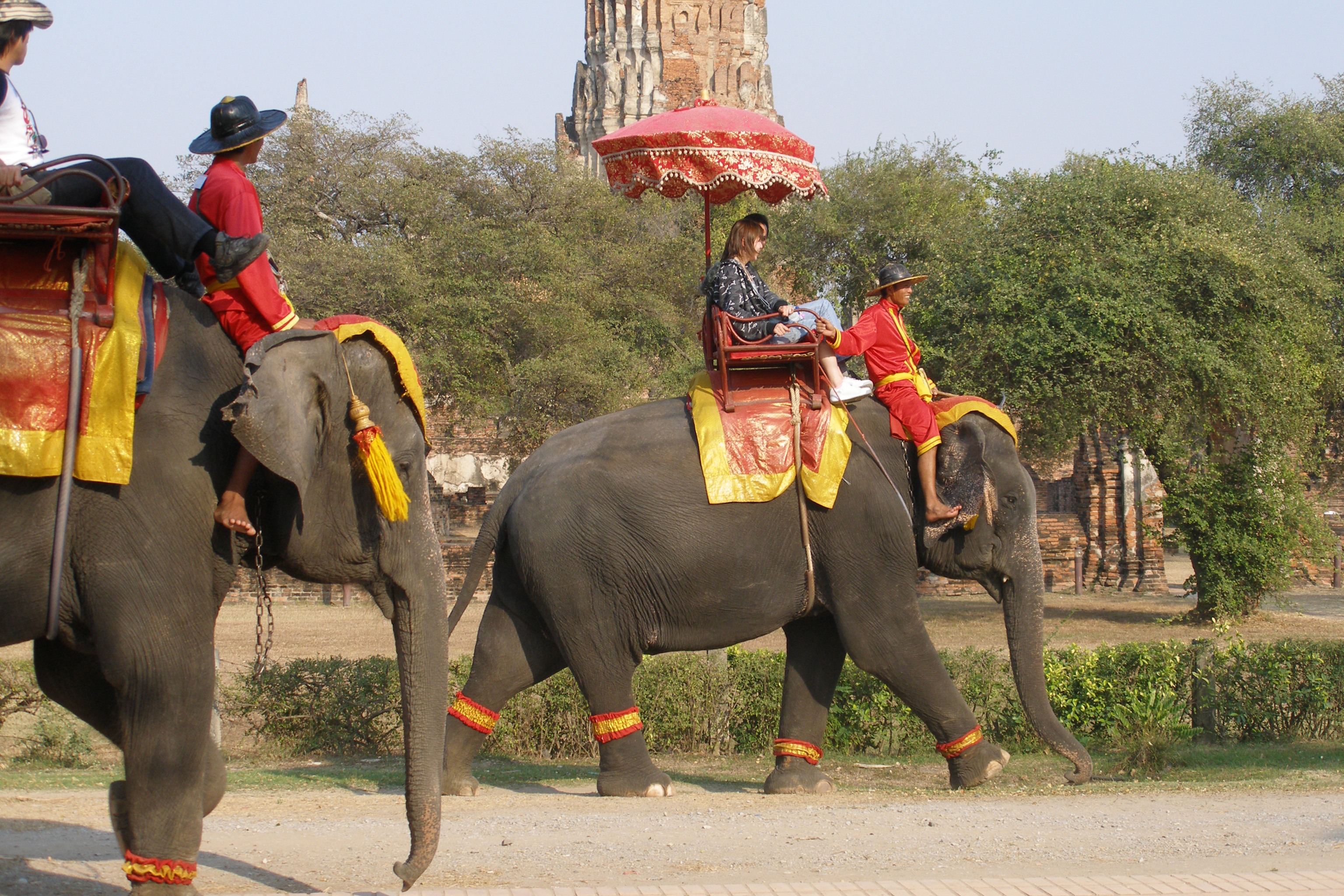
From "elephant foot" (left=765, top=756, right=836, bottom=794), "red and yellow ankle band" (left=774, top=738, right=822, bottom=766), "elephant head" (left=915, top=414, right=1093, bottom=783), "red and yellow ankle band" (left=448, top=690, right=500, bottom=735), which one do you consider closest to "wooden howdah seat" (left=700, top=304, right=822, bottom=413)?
"elephant head" (left=915, top=414, right=1093, bottom=783)

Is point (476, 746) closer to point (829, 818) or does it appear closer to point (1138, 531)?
point (829, 818)

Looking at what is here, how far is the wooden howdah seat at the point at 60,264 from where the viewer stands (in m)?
3.63

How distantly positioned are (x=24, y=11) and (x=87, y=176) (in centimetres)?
51

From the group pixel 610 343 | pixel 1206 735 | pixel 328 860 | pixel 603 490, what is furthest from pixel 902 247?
pixel 328 860

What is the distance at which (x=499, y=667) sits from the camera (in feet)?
23.7

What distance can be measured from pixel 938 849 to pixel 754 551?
6.63ft

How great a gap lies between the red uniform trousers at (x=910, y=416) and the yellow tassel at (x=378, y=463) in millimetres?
3781

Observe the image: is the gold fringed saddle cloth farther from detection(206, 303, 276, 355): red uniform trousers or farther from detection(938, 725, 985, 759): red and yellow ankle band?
detection(938, 725, 985, 759): red and yellow ankle band

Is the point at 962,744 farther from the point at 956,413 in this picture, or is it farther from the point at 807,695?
the point at 956,413

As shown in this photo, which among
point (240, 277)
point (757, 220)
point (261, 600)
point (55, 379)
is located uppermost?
point (757, 220)

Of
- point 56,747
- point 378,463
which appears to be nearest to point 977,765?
point 378,463

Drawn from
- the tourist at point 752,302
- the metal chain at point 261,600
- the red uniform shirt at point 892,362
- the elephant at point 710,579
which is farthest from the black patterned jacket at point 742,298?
the metal chain at point 261,600

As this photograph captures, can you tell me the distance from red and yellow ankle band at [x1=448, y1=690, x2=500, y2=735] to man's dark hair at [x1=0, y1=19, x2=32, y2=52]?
430 centimetres

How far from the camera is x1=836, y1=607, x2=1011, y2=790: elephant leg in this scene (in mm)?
6887
